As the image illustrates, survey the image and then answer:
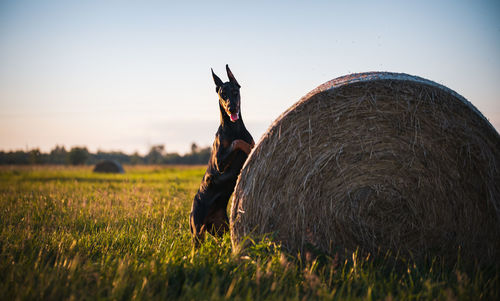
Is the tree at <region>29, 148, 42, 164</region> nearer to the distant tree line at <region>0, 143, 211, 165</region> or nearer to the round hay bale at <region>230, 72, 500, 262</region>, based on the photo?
the distant tree line at <region>0, 143, 211, 165</region>

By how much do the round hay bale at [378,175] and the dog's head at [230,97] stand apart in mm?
819

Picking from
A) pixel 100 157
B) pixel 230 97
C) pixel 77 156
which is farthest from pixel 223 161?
pixel 100 157

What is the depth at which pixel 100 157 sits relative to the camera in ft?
213

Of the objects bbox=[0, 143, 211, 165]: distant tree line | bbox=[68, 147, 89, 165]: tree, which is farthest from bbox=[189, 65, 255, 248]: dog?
bbox=[68, 147, 89, 165]: tree

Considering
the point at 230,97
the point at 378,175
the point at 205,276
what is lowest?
the point at 205,276

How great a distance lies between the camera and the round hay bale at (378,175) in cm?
348

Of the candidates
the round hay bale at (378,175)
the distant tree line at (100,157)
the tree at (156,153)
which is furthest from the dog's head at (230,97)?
the tree at (156,153)

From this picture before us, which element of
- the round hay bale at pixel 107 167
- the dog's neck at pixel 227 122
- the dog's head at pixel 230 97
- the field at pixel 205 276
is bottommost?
the field at pixel 205 276

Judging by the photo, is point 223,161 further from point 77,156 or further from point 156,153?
point 156,153

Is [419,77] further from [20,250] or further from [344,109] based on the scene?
[20,250]

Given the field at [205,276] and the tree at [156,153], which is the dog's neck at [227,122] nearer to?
the field at [205,276]

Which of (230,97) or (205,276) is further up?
(230,97)

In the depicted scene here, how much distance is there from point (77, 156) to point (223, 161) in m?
49.6

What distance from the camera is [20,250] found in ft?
12.0
